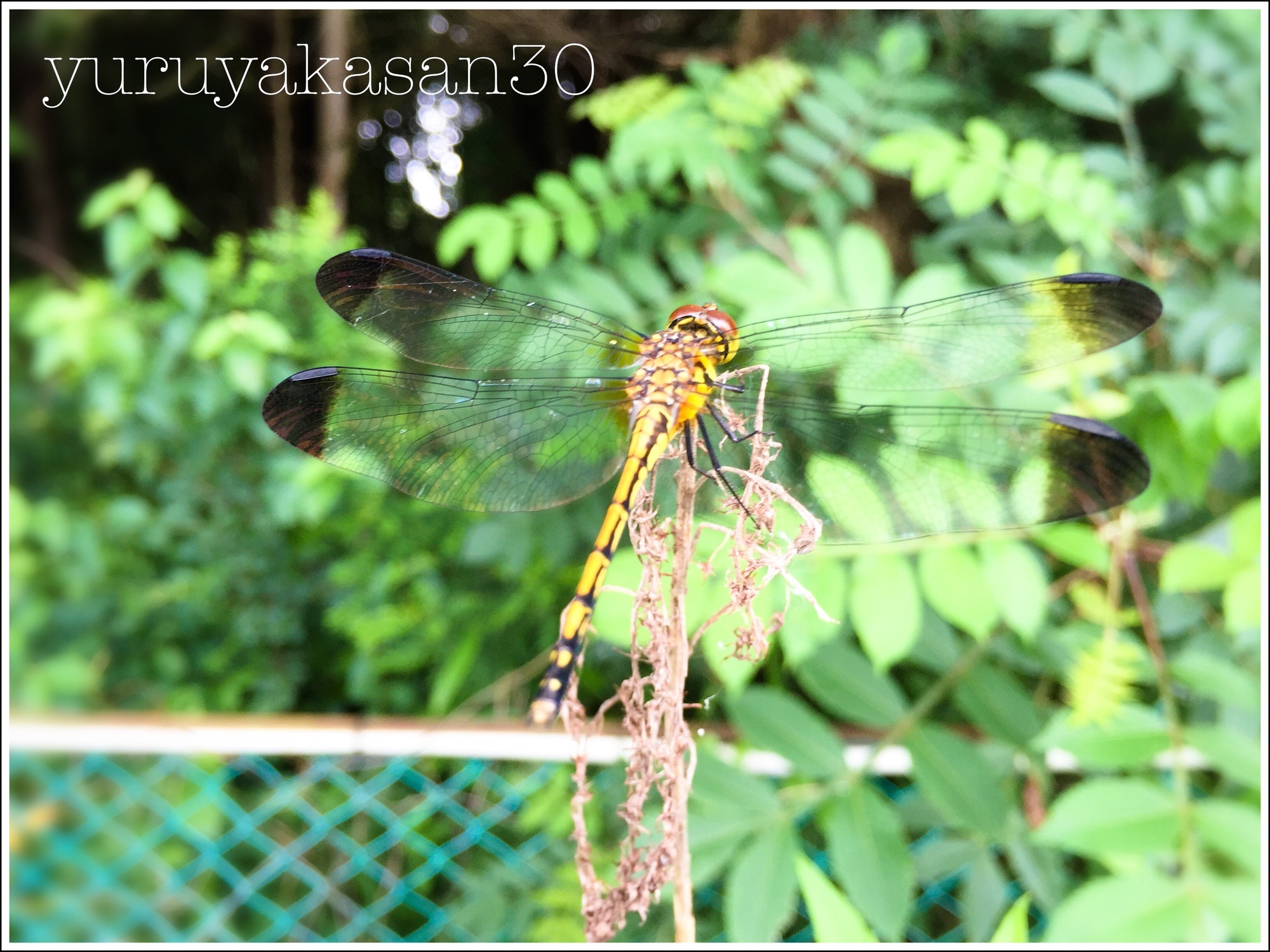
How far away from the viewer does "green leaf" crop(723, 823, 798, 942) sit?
0.62 m

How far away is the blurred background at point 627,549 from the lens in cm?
69

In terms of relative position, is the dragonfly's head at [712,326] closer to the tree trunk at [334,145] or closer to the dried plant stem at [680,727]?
the dried plant stem at [680,727]

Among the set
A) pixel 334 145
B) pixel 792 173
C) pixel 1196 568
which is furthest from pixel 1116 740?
pixel 334 145

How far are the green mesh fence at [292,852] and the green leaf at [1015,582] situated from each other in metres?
0.32

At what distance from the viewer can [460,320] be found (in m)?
0.54

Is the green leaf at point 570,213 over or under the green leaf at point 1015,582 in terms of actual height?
over

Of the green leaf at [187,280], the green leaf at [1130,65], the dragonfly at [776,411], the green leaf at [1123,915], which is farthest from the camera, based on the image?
the green leaf at [187,280]

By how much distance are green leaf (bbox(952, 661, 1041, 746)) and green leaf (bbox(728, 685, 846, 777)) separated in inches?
6.5

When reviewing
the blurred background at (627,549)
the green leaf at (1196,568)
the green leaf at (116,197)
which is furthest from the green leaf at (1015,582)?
the green leaf at (116,197)

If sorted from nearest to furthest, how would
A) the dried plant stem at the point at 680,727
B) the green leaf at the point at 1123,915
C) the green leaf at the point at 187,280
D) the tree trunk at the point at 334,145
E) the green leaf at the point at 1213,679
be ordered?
the dried plant stem at the point at 680,727 < the green leaf at the point at 1123,915 < the green leaf at the point at 1213,679 < the green leaf at the point at 187,280 < the tree trunk at the point at 334,145

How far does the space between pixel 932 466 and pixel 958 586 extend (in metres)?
0.18

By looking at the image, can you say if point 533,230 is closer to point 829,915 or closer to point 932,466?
point 932,466

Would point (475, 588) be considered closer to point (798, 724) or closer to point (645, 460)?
point (798, 724)

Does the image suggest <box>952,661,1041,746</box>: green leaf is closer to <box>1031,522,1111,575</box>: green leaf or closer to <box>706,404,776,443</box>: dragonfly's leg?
<box>1031,522,1111,575</box>: green leaf
